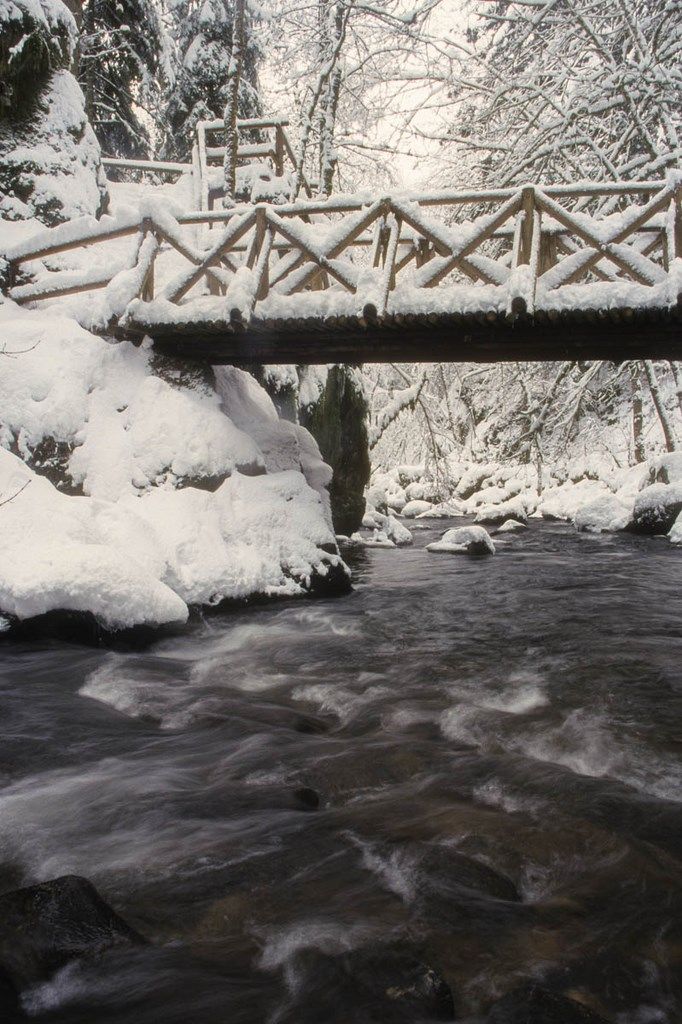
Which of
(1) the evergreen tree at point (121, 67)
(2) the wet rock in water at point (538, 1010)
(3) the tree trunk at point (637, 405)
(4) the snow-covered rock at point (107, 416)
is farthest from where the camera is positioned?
(1) the evergreen tree at point (121, 67)

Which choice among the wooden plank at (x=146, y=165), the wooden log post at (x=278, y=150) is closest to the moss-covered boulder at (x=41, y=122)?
the wooden log post at (x=278, y=150)

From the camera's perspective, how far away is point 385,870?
2.86m

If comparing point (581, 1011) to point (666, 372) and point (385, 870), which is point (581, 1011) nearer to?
point (385, 870)

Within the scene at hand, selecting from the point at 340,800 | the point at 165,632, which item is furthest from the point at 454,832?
the point at 165,632

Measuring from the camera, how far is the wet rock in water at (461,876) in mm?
2701

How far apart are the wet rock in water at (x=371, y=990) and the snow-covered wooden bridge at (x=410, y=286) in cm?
549

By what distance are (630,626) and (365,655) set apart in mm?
2863

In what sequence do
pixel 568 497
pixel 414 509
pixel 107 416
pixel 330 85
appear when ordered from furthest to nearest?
pixel 414 509 → pixel 568 497 → pixel 330 85 → pixel 107 416

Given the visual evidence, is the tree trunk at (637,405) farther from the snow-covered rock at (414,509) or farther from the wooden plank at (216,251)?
the snow-covered rock at (414,509)

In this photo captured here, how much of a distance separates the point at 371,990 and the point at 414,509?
69.3 feet

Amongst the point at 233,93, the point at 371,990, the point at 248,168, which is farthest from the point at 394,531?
the point at 371,990

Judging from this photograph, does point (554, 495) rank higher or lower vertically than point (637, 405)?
lower

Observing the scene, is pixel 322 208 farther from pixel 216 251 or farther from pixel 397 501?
pixel 397 501

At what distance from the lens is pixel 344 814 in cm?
334
